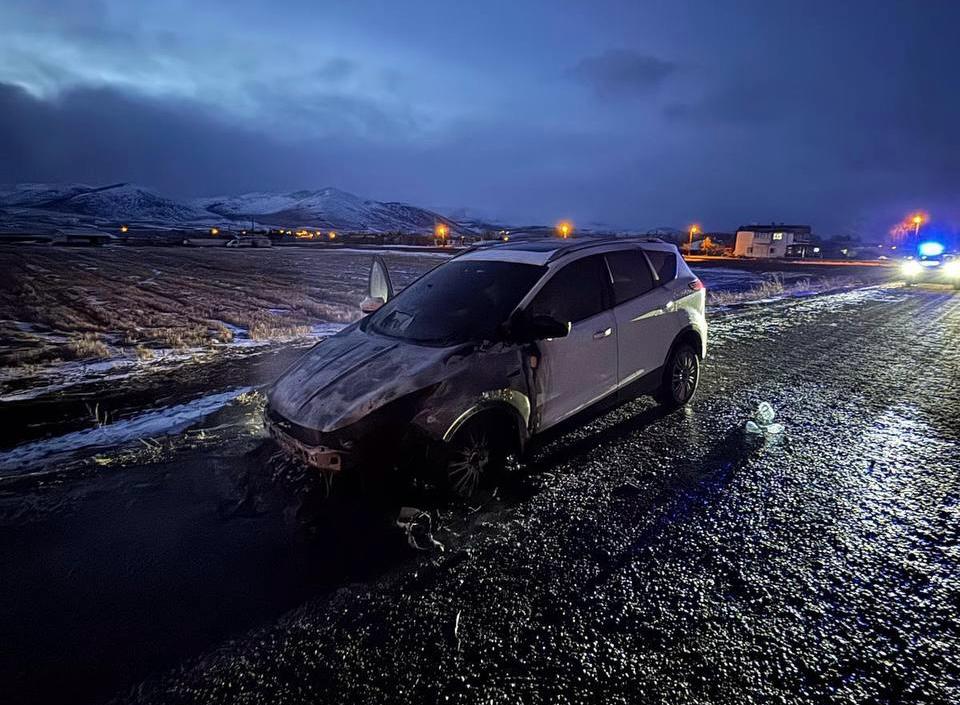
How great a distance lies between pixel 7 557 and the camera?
2.91 meters

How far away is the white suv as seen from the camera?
3.11 m

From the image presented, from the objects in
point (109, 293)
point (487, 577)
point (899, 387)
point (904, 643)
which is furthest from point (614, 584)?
point (109, 293)

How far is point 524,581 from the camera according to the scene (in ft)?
8.89

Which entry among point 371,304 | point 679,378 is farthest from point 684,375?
point 371,304

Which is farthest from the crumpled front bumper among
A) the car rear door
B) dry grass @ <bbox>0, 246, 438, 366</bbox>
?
dry grass @ <bbox>0, 246, 438, 366</bbox>

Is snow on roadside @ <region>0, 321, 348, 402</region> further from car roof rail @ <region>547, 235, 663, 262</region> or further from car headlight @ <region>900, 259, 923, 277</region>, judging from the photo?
car headlight @ <region>900, 259, 923, 277</region>

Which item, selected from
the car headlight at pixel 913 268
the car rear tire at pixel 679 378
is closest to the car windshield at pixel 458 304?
the car rear tire at pixel 679 378

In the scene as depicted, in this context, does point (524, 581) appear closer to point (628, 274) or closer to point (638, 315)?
point (638, 315)

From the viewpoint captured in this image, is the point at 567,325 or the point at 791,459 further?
the point at 791,459

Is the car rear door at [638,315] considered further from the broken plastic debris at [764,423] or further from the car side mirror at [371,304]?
the car side mirror at [371,304]

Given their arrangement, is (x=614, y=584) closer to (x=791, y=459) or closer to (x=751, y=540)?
(x=751, y=540)

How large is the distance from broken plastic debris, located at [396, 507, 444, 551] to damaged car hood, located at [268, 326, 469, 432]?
0.81 meters

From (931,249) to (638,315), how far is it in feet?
88.9

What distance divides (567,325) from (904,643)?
95.8 inches
